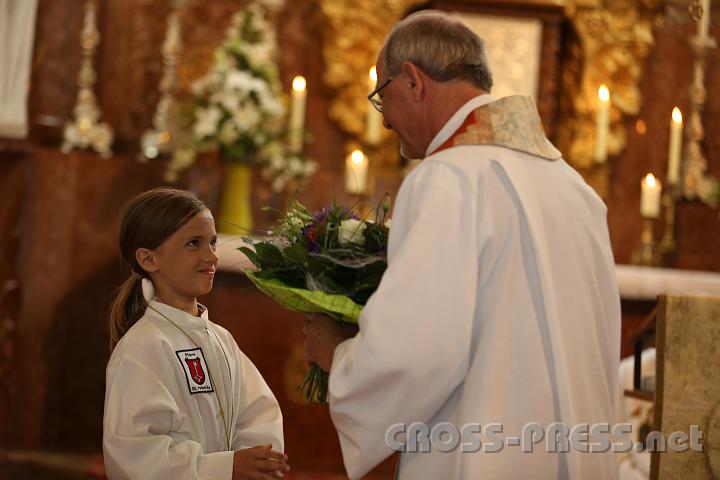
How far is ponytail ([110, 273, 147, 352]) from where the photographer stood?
10.7 feet

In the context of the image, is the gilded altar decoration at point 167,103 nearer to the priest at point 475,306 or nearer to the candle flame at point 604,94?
the candle flame at point 604,94

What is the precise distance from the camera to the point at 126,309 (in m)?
3.29

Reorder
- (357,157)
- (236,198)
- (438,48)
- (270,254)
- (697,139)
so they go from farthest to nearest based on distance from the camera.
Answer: (697,139) < (236,198) < (357,157) < (270,254) < (438,48)

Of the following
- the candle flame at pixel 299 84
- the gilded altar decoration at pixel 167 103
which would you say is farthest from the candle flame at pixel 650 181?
the gilded altar decoration at pixel 167 103

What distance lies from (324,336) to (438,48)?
2.71ft

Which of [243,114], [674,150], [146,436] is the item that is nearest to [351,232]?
[146,436]

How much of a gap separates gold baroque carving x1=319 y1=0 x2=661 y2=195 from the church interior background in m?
0.01

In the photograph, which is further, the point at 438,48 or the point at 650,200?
the point at 650,200

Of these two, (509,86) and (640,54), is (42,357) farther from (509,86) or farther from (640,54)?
(640,54)

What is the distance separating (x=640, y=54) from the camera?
25.5ft

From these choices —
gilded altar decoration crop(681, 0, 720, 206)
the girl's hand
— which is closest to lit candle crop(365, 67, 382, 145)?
gilded altar decoration crop(681, 0, 720, 206)

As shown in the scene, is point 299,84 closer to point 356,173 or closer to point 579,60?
point 356,173

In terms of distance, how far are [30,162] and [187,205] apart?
145 inches

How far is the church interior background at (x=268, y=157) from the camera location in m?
6.47
